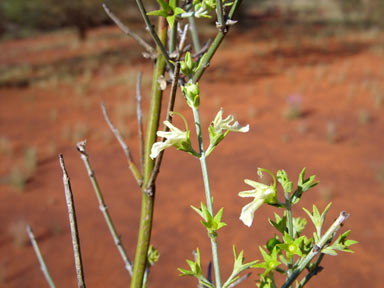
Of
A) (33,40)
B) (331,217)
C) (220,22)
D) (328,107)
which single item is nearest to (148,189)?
(220,22)

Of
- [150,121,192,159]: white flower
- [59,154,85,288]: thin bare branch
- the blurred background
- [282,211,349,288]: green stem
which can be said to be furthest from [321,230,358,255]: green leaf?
the blurred background

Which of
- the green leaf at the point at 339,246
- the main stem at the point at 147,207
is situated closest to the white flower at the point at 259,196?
the green leaf at the point at 339,246

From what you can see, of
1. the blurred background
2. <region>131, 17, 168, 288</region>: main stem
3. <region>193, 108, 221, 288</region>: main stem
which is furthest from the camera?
the blurred background

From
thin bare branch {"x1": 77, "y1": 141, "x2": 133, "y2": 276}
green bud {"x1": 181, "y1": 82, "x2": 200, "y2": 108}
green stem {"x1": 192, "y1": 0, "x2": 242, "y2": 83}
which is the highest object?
green stem {"x1": 192, "y1": 0, "x2": 242, "y2": 83}

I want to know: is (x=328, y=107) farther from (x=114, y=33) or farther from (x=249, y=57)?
(x=114, y=33)

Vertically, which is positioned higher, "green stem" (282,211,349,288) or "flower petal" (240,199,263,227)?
"flower petal" (240,199,263,227)

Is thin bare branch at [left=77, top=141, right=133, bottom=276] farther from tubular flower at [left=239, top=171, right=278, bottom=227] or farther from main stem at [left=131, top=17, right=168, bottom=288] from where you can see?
tubular flower at [left=239, top=171, right=278, bottom=227]

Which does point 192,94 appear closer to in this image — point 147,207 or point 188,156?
point 147,207

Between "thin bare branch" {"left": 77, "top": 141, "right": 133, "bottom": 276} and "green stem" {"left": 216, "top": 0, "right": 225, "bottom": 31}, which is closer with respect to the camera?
"green stem" {"left": 216, "top": 0, "right": 225, "bottom": 31}

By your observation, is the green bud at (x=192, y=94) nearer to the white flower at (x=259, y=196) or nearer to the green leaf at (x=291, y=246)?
the white flower at (x=259, y=196)
